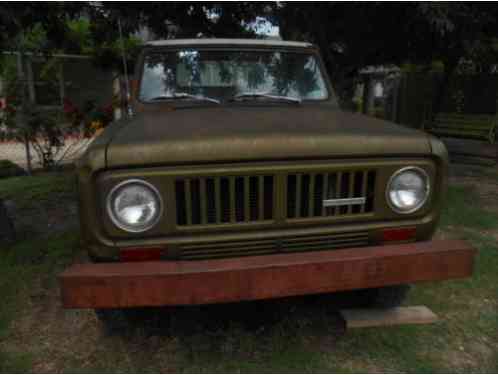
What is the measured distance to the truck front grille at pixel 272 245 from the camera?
1960 millimetres

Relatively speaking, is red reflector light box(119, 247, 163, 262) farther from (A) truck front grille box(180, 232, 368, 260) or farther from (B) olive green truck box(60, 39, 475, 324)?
(A) truck front grille box(180, 232, 368, 260)

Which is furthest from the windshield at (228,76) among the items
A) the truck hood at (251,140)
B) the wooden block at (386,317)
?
the wooden block at (386,317)

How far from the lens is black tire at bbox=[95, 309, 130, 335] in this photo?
241cm

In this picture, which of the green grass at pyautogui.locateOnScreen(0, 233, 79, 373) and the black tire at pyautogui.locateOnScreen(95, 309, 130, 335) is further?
the black tire at pyautogui.locateOnScreen(95, 309, 130, 335)

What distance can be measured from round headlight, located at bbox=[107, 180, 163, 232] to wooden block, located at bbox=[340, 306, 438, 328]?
1.33 meters

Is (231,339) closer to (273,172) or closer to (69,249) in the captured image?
(273,172)

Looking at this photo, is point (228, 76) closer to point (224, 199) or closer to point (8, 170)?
point (224, 199)

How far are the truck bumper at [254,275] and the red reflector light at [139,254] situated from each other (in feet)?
0.23

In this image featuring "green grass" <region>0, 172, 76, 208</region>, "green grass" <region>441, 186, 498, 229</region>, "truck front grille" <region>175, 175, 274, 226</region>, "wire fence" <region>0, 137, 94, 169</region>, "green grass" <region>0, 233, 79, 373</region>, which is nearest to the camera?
"truck front grille" <region>175, 175, 274, 226</region>

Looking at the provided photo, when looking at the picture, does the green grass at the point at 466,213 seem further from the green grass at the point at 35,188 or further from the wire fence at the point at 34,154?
the wire fence at the point at 34,154

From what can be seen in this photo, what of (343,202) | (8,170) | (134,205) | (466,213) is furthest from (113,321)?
(8,170)

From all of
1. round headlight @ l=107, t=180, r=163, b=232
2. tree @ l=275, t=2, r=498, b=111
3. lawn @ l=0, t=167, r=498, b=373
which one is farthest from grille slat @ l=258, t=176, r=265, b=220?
tree @ l=275, t=2, r=498, b=111

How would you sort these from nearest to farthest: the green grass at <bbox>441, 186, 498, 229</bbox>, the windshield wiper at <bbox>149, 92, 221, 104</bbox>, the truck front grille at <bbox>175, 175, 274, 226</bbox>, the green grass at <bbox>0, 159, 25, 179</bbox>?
the truck front grille at <bbox>175, 175, 274, 226</bbox> → the windshield wiper at <bbox>149, 92, 221, 104</bbox> → the green grass at <bbox>441, 186, 498, 229</bbox> → the green grass at <bbox>0, 159, 25, 179</bbox>

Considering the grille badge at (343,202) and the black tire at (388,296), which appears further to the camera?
the black tire at (388,296)
